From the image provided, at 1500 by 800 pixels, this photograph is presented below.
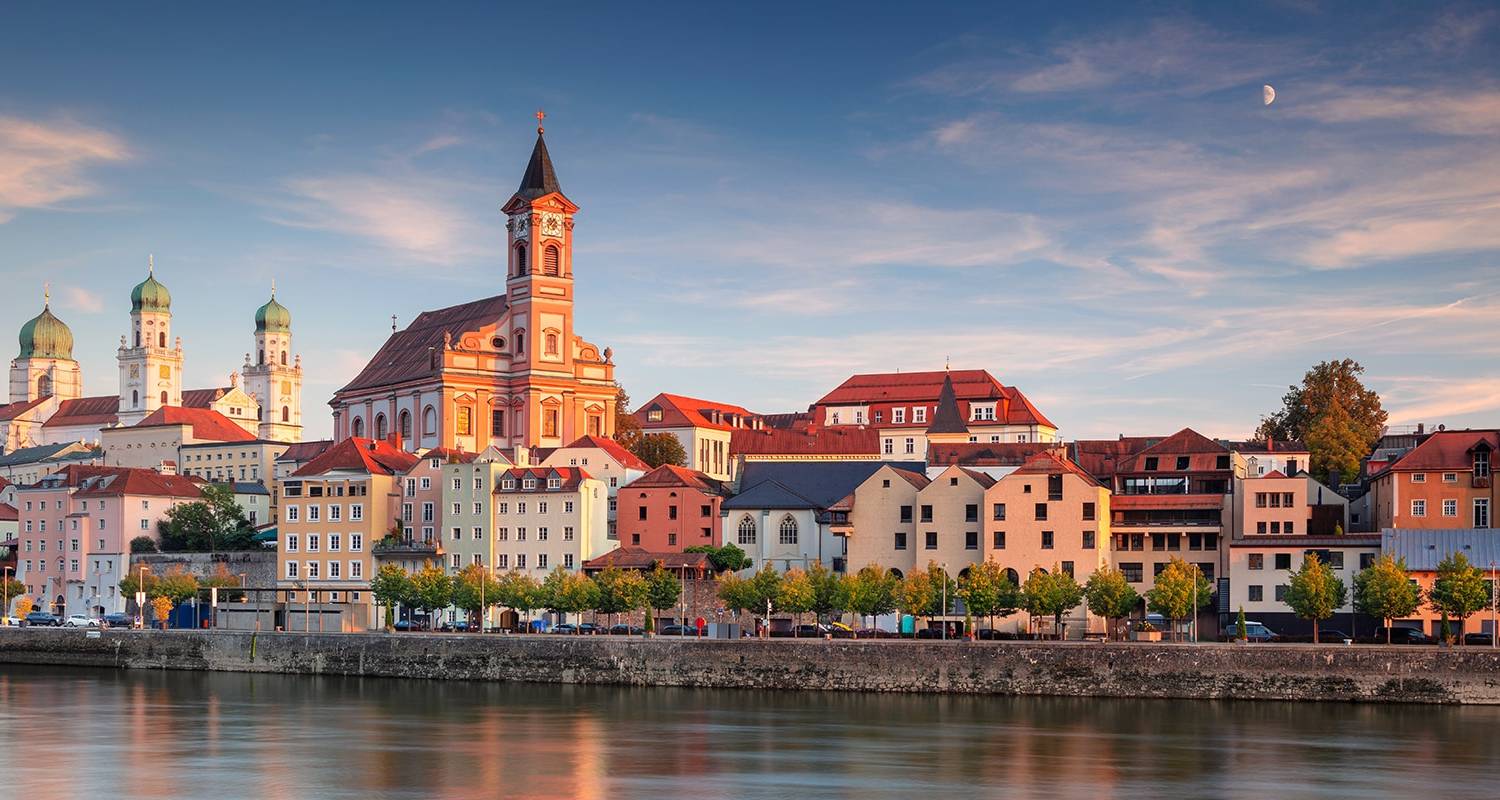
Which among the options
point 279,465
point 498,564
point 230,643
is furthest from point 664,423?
point 230,643

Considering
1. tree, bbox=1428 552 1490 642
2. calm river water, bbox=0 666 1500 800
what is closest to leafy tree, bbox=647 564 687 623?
calm river water, bbox=0 666 1500 800

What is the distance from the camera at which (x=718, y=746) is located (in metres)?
66.7

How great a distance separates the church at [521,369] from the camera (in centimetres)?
14912

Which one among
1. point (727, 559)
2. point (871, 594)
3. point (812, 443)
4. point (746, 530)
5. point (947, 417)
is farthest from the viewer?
point (812, 443)

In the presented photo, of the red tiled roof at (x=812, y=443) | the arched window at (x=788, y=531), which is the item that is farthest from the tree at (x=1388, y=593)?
the red tiled roof at (x=812, y=443)

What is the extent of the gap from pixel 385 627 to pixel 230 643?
9.19 meters

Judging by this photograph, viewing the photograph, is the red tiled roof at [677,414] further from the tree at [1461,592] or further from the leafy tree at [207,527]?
the tree at [1461,592]

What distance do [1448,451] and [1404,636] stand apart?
1541cm

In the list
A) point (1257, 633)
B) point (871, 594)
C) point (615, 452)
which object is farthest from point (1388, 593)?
point (615, 452)

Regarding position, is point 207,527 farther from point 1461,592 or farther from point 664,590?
point 1461,592

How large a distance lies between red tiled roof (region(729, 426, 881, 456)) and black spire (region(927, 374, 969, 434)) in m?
5.56

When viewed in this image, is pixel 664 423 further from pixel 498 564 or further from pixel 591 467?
pixel 498 564

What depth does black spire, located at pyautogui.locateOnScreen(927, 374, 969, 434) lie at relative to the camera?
517 ft

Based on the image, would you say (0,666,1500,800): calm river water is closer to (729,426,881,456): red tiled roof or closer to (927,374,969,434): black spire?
(729,426,881,456): red tiled roof
